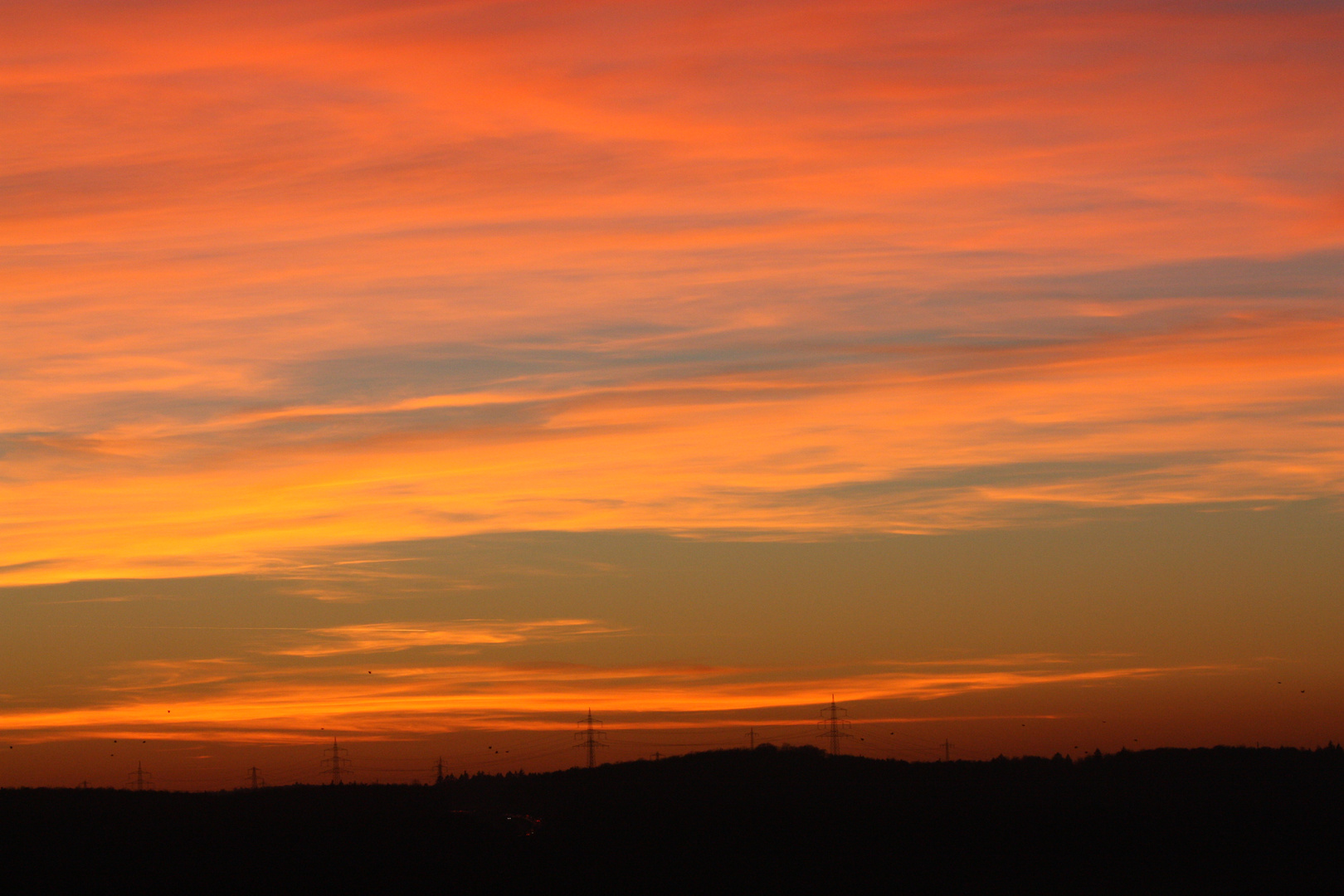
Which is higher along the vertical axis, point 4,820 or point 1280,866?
point 4,820

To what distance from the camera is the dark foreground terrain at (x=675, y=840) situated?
99.0 m

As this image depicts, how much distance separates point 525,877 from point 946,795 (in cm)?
7522

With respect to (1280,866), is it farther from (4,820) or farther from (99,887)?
(4,820)

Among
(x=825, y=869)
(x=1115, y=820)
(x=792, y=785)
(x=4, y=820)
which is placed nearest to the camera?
(x=825, y=869)

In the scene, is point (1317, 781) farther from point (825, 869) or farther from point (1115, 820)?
point (825, 869)

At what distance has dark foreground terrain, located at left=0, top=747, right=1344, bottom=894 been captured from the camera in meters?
99.0

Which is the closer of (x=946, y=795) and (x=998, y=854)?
(x=998, y=854)

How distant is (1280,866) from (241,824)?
73.5 metres

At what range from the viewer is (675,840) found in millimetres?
121188

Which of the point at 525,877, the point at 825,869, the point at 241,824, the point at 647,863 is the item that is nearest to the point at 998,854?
the point at 825,869

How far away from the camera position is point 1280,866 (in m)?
111

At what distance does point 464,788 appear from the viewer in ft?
609

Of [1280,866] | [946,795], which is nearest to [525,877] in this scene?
[1280,866]

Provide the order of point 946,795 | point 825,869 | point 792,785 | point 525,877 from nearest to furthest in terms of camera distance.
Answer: point 525,877 → point 825,869 → point 946,795 → point 792,785
